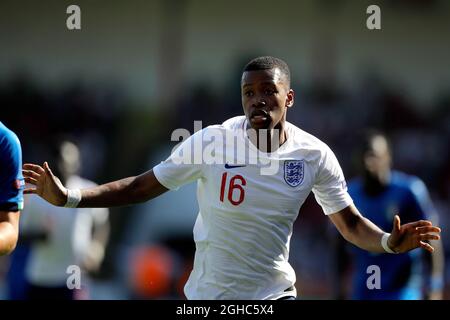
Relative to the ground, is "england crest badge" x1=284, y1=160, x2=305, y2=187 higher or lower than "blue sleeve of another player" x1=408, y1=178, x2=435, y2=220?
higher

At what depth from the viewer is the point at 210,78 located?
18375 mm

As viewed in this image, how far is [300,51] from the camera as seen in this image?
18.9 m

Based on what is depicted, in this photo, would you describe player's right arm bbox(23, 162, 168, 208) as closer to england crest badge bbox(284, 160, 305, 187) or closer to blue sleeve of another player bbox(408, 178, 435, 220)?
england crest badge bbox(284, 160, 305, 187)

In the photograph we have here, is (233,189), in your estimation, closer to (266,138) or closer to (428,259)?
(266,138)

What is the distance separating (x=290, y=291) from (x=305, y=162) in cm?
81

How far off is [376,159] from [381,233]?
312 cm

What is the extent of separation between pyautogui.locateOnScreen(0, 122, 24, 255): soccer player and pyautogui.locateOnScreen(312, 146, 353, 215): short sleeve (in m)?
2.02

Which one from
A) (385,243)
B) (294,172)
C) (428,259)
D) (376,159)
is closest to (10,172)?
(294,172)

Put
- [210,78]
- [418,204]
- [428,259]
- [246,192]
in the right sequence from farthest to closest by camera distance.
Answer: [210,78] → [428,259] → [418,204] → [246,192]

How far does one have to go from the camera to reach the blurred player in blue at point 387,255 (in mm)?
8555

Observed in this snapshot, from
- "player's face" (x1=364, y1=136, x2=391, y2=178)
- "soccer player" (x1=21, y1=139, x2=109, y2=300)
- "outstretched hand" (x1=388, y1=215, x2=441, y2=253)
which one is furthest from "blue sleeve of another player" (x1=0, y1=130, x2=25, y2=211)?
"player's face" (x1=364, y1=136, x2=391, y2=178)

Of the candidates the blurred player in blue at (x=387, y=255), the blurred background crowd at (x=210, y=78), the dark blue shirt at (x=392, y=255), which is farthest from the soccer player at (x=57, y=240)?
the blurred background crowd at (x=210, y=78)

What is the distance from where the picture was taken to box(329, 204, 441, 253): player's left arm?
571 centimetres

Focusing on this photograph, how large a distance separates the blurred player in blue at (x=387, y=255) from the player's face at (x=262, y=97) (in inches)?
129
